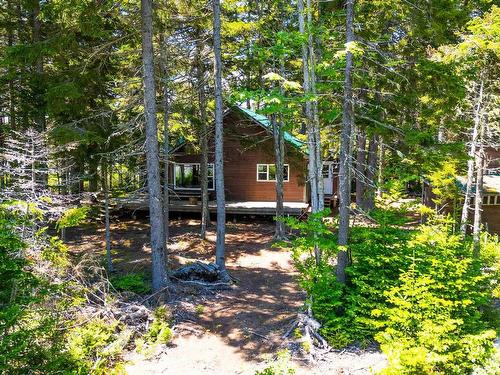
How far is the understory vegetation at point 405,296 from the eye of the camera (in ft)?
22.4

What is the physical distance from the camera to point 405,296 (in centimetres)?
761

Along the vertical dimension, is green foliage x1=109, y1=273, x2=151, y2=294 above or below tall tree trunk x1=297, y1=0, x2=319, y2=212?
below

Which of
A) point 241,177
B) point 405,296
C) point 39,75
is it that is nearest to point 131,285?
point 405,296

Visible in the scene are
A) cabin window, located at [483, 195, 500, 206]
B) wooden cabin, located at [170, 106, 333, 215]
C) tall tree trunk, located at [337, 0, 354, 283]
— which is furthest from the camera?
wooden cabin, located at [170, 106, 333, 215]

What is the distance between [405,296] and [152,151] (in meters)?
7.91

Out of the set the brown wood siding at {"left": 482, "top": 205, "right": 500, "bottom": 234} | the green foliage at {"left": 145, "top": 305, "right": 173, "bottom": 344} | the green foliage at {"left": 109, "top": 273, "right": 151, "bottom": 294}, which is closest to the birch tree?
the green foliage at {"left": 145, "top": 305, "right": 173, "bottom": 344}

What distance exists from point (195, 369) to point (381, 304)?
174 inches

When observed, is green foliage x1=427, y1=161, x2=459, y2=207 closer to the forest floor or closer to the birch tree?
the birch tree

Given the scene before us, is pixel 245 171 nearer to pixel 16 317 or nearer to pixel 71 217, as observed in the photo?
pixel 71 217

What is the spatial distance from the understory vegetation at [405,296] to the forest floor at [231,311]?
2.93 feet

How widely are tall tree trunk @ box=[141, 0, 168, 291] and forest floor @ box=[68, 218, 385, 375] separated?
122 cm

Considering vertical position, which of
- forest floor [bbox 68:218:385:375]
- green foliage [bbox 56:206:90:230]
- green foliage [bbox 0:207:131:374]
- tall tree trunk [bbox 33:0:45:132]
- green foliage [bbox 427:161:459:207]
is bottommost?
forest floor [bbox 68:218:385:375]

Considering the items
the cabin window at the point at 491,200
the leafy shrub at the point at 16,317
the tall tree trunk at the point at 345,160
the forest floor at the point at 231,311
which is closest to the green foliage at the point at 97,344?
the forest floor at the point at 231,311

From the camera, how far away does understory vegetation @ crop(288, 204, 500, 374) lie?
6.81 metres
